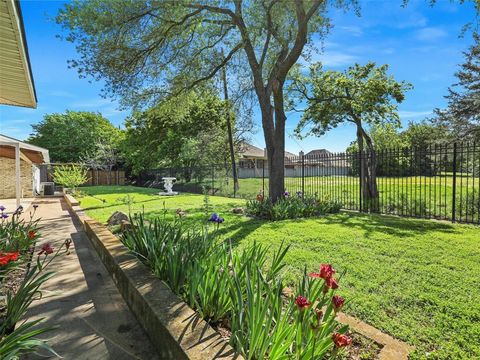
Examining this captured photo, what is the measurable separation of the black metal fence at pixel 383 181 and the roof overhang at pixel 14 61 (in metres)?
8.37

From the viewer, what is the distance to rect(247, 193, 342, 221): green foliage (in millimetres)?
8344

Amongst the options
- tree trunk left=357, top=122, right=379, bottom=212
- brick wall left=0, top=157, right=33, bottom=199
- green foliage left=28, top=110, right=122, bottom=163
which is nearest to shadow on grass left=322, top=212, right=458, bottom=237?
tree trunk left=357, top=122, right=379, bottom=212

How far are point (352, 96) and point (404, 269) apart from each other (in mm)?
11335

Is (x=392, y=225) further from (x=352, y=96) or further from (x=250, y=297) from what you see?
(x=352, y=96)

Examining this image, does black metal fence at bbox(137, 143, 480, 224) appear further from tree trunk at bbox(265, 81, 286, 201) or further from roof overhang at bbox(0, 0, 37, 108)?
roof overhang at bbox(0, 0, 37, 108)

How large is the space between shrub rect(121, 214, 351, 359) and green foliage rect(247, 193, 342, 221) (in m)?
5.10

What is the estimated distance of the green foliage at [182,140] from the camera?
23.4 metres

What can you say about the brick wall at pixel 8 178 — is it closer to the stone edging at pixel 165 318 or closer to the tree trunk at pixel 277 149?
the tree trunk at pixel 277 149

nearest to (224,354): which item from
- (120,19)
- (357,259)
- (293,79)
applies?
(357,259)

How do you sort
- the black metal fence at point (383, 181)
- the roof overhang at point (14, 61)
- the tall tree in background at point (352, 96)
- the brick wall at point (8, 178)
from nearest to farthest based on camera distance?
the roof overhang at point (14, 61) < the black metal fence at point (383, 181) < the tall tree in background at point (352, 96) < the brick wall at point (8, 178)

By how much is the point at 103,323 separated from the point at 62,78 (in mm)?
10969

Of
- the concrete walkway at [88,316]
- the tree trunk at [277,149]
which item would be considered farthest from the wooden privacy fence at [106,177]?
the concrete walkway at [88,316]

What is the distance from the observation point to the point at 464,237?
19.4ft

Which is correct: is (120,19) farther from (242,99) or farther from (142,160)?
(142,160)
